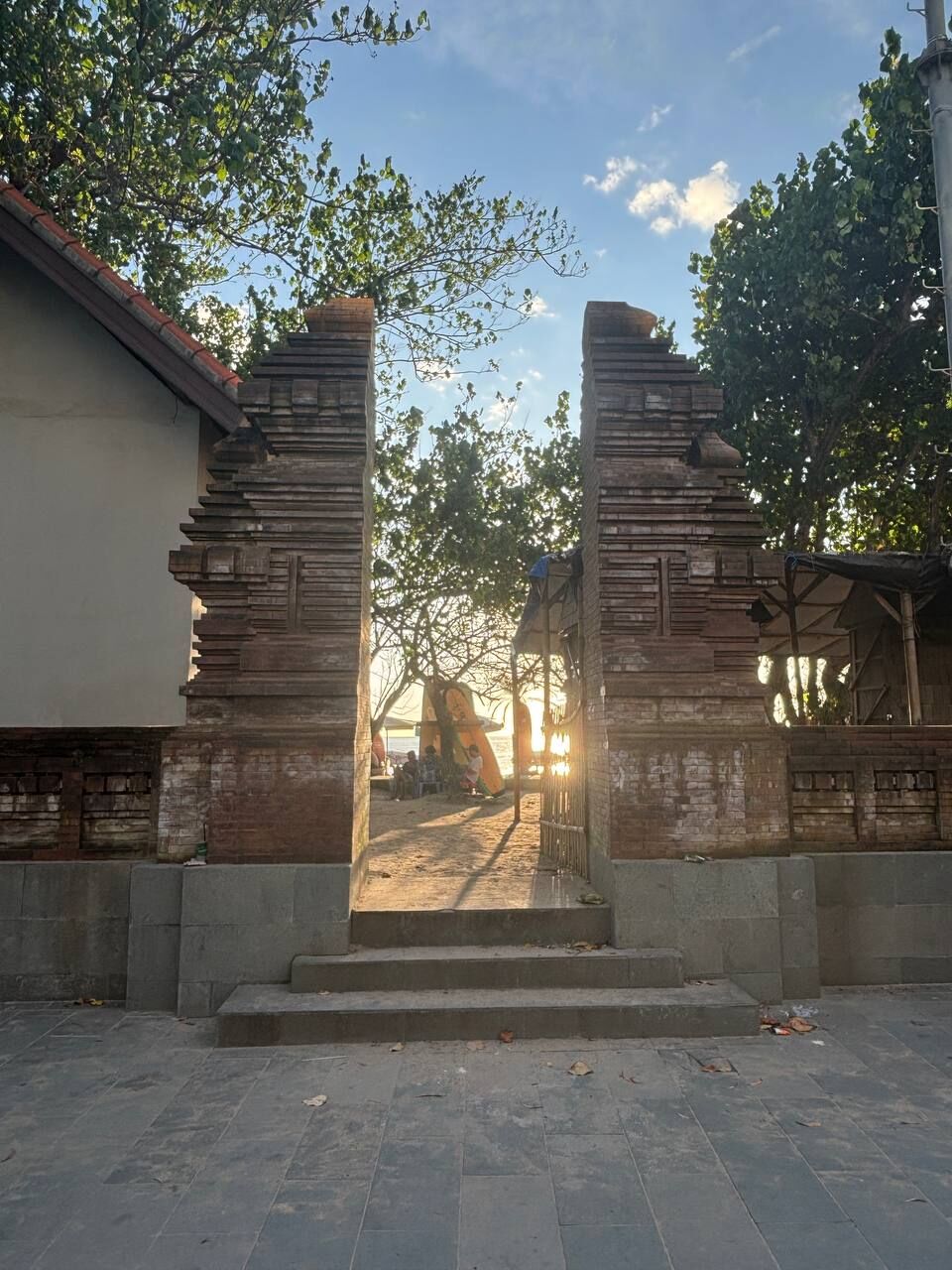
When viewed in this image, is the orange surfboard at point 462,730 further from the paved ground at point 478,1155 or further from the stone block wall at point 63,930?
the paved ground at point 478,1155

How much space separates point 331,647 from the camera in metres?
5.75

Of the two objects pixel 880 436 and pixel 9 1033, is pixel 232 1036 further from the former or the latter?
pixel 880 436

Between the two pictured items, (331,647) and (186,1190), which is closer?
(186,1190)

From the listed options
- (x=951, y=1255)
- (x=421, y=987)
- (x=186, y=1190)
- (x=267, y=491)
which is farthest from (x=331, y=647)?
(x=951, y=1255)

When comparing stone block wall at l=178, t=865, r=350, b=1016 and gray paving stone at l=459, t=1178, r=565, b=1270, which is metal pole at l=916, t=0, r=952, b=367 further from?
gray paving stone at l=459, t=1178, r=565, b=1270

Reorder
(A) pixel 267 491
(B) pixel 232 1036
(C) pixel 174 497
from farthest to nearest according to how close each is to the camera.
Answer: (C) pixel 174 497 < (A) pixel 267 491 < (B) pixel 232 1036

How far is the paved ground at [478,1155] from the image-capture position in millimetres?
2889

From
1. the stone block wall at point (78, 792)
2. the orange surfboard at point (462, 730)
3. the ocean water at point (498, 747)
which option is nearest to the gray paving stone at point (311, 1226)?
the stone block wall at point (78, 792)

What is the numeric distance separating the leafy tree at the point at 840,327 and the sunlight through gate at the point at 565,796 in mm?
5949

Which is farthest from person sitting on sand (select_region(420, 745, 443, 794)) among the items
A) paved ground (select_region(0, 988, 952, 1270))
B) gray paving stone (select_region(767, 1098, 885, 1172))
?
gray paving stone (select_region(767, 1098, 885, 1172))

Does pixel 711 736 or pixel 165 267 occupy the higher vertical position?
pixel 165 267

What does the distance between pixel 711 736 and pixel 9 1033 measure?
16.6 ft

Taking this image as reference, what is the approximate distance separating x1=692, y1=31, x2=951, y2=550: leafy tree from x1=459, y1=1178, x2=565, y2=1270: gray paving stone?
33.2 feet

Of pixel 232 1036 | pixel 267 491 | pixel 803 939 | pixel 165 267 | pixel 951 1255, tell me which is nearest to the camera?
pixel 951 1255
